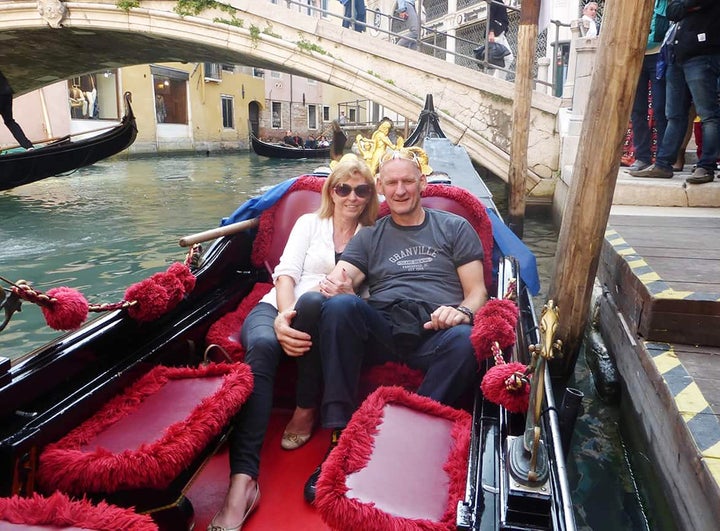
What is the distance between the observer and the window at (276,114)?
15555 mm

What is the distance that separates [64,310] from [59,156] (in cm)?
465

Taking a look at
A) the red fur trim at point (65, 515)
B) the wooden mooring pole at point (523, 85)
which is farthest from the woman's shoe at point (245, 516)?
the wooden mooring pole at point (523, 85)

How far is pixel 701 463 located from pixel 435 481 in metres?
0.43

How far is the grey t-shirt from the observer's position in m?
1.22

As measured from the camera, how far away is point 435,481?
2.56ft

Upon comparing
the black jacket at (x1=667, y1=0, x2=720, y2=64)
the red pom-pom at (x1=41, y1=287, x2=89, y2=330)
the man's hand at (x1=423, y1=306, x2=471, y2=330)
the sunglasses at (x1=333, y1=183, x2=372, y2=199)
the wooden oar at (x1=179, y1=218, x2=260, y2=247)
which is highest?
the black jacket at (x1=667, y1=0, x2=720, y2=64)

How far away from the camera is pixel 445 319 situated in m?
1.10

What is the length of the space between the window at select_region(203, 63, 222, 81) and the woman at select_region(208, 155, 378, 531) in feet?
41.0

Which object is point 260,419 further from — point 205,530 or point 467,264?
point 467,264

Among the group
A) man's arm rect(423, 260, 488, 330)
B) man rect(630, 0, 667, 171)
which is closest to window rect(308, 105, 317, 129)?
man rect(630, 0, 667, 171)

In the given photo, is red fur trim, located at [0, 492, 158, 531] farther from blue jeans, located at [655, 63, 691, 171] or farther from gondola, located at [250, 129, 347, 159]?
gondola, located at [250, 129, 347, 159]

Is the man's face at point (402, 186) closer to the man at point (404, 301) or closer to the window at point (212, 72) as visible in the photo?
the man at point (404, 301)

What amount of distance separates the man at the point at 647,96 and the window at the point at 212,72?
1143 centimetres

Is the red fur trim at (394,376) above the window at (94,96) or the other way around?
the other way around
